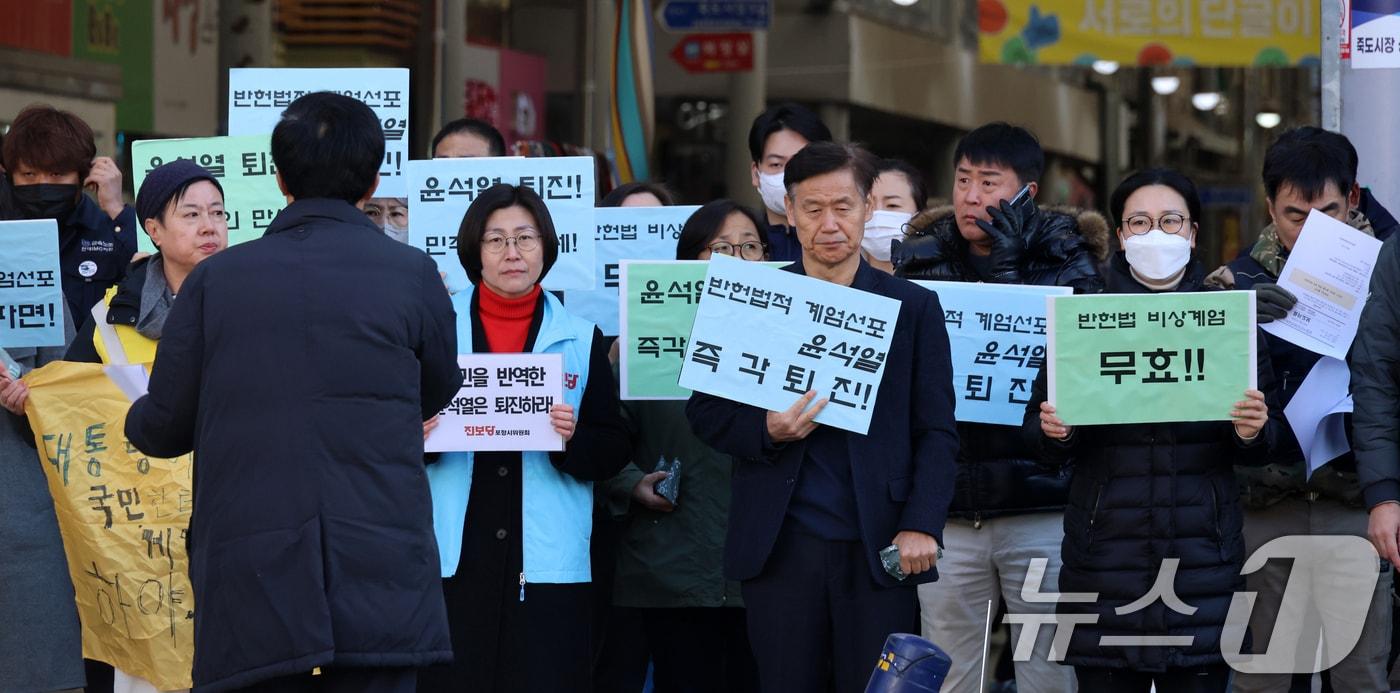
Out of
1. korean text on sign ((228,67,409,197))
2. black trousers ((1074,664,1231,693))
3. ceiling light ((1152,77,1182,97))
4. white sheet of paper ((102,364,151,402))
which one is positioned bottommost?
black trousers ((1074,664,1231,693))

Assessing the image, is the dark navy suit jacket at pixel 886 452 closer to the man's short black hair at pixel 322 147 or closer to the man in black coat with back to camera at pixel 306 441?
the man in black coat with back to camera at pixel 306 441

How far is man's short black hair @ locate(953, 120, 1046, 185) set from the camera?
21.4ft

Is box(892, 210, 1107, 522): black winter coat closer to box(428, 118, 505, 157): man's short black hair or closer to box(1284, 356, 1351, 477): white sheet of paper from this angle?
box(1284, 356, 1351, 477): white sheet of paper

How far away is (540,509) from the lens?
5977 millimetres

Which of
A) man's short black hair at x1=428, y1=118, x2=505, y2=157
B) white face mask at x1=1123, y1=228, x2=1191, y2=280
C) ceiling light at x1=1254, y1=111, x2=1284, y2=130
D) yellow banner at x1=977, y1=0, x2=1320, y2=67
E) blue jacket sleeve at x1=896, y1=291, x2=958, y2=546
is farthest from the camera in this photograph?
ceiling light at x1=1254, y1=111, x2=1284, y2=130

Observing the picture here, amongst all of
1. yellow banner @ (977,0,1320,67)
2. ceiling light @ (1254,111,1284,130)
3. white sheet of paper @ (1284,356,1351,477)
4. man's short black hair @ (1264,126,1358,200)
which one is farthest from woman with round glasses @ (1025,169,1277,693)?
A: ceiling light @ (1254,111,1284,130)

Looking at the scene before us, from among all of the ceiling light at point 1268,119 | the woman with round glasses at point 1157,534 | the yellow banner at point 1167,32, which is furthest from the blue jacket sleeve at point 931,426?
the ceiling light at point 1268,119

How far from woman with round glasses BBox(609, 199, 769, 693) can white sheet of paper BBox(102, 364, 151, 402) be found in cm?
168

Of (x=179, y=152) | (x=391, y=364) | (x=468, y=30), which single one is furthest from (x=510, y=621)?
(x=468, y=30)

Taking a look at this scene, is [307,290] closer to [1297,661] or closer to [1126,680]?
[1126,680]

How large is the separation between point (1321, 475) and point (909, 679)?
7.43 feet

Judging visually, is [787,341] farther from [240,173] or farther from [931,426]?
[240,173]

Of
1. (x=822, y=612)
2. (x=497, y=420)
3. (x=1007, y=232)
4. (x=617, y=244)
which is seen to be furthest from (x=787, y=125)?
(x=822, y=612)

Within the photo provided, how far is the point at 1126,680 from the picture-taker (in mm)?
5676
